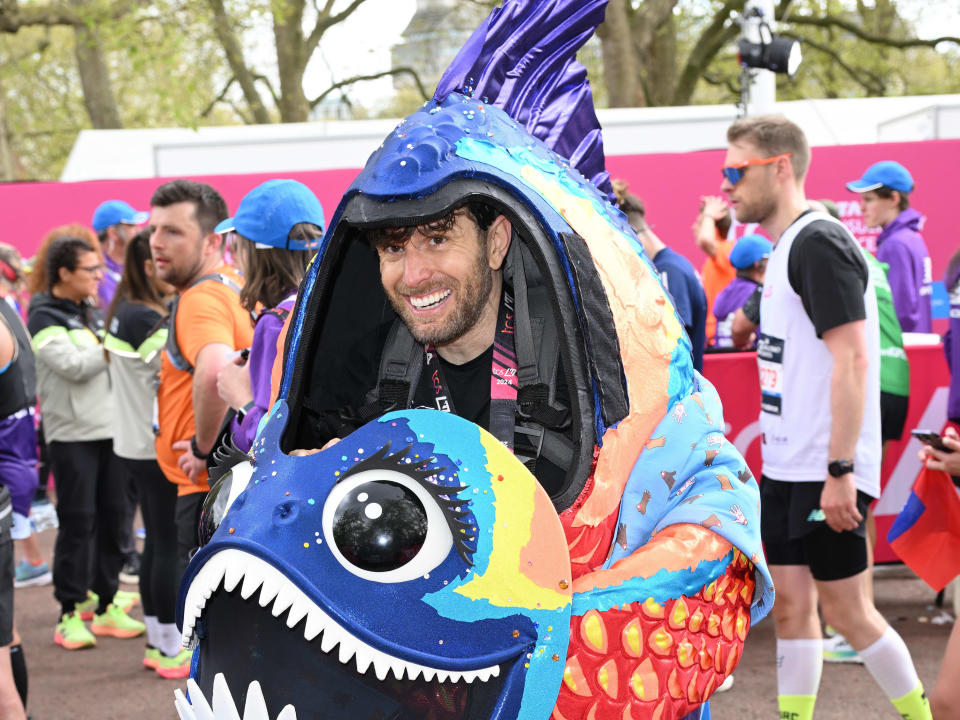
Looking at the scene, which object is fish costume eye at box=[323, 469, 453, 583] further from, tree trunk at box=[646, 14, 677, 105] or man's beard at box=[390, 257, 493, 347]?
tree trunk at box=[646, 14, 677, 105]

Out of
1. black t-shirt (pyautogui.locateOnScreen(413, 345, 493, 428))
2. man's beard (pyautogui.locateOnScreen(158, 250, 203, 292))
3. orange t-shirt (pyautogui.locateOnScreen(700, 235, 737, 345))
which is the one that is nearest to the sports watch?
black t-shirt (pyautogui.locateOnScreen(413, 345, 493, 428))

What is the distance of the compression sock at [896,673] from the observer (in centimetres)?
372

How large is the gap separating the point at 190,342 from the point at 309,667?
264 cm

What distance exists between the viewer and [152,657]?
5332 mm

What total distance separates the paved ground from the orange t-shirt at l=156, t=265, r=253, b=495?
1300mm

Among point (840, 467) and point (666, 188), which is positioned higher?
point (666, 188)

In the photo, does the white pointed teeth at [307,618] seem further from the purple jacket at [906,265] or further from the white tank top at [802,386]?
the purple jacket at [906,265]

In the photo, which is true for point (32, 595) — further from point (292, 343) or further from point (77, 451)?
point (292, 343)

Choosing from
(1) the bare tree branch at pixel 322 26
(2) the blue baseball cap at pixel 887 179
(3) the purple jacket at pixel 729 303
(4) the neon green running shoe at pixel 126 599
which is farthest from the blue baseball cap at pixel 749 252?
(1) the bare tree branch at pixel 322 26

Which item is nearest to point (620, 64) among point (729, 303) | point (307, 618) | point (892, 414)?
point (729, 303)

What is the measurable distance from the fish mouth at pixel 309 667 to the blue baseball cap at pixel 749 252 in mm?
5265

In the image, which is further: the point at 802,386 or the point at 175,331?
the point at 175,331

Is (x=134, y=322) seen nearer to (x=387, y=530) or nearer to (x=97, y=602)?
(x=97, y=602)

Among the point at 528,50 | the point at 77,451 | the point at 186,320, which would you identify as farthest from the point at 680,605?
the point at 77,451
